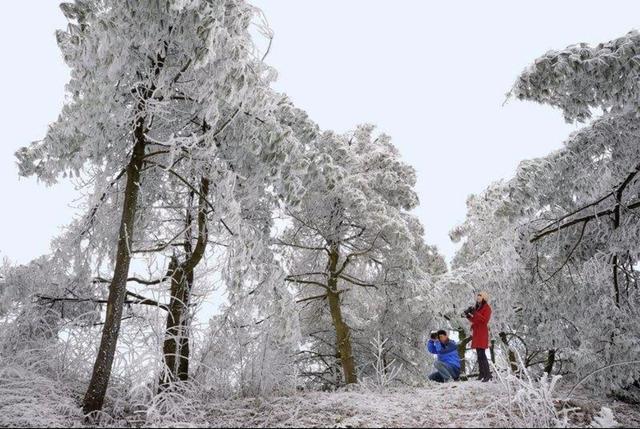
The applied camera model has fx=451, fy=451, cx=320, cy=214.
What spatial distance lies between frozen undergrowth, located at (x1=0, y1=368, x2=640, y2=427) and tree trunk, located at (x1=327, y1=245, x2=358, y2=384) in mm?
5323

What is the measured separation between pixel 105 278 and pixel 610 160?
8.70m

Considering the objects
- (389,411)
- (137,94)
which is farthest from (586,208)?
(137,94)

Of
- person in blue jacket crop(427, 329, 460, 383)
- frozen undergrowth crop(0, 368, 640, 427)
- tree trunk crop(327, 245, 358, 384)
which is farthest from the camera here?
tree trunk crop(327, 245, 358, 384)

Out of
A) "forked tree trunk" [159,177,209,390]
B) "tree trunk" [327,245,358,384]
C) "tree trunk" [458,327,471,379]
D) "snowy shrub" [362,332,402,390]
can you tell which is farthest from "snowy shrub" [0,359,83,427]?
"tree trunk" [458,327,471,379]

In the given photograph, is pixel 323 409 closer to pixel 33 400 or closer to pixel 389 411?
pixel 389 411

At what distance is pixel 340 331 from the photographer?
11305 mm

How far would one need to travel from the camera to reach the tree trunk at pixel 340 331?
11.1 m

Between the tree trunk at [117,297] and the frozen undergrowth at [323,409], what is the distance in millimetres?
270

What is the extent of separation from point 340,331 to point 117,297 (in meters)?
6.75

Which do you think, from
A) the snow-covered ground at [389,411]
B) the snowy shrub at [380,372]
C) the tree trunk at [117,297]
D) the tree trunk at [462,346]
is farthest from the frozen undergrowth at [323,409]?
the tree trunk at [462,346]

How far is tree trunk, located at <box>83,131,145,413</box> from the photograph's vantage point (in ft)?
17.1

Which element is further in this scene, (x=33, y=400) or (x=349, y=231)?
(x=349, y=231)

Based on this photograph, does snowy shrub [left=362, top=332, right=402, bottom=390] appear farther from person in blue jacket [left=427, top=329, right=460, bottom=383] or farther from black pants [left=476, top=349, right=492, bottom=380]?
black pants [left=476, top=349, right=492, bottom=380]

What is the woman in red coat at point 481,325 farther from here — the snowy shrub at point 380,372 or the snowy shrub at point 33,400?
the snowy shrub at point 33,400
